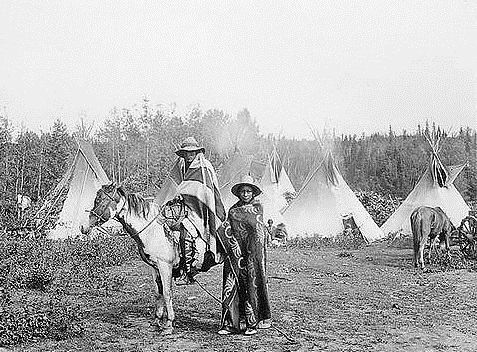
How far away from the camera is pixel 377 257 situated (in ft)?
47.1

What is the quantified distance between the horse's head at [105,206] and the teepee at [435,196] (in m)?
14.6

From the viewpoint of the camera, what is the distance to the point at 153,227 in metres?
5.92

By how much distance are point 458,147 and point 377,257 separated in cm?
2267

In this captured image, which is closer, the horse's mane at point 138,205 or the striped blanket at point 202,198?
the horse's mane at point 138,205

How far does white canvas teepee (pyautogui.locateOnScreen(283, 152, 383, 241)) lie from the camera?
19.3 meters

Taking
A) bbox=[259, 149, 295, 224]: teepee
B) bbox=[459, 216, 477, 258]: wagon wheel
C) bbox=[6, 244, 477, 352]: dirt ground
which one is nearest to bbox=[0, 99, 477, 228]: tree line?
bbox=[259, 149, 295, 224]: teepee

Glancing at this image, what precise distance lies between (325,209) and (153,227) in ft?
47.0

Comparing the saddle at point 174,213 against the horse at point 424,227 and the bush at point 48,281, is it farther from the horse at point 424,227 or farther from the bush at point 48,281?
the horse at point 424,227

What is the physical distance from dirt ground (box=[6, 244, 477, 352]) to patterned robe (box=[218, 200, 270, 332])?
229 mm

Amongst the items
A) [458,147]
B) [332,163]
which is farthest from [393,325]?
[458,147]

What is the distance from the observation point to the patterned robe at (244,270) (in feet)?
18.9

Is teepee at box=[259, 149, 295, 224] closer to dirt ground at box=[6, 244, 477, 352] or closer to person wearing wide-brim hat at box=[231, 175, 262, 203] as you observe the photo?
dirt ground at box=[6, 244, 477, 352]

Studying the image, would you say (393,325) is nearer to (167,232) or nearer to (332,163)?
(167,232)

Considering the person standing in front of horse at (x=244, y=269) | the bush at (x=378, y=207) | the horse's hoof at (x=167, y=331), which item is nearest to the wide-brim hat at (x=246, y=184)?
the person standing in front of horse at (x=244, y=269)
